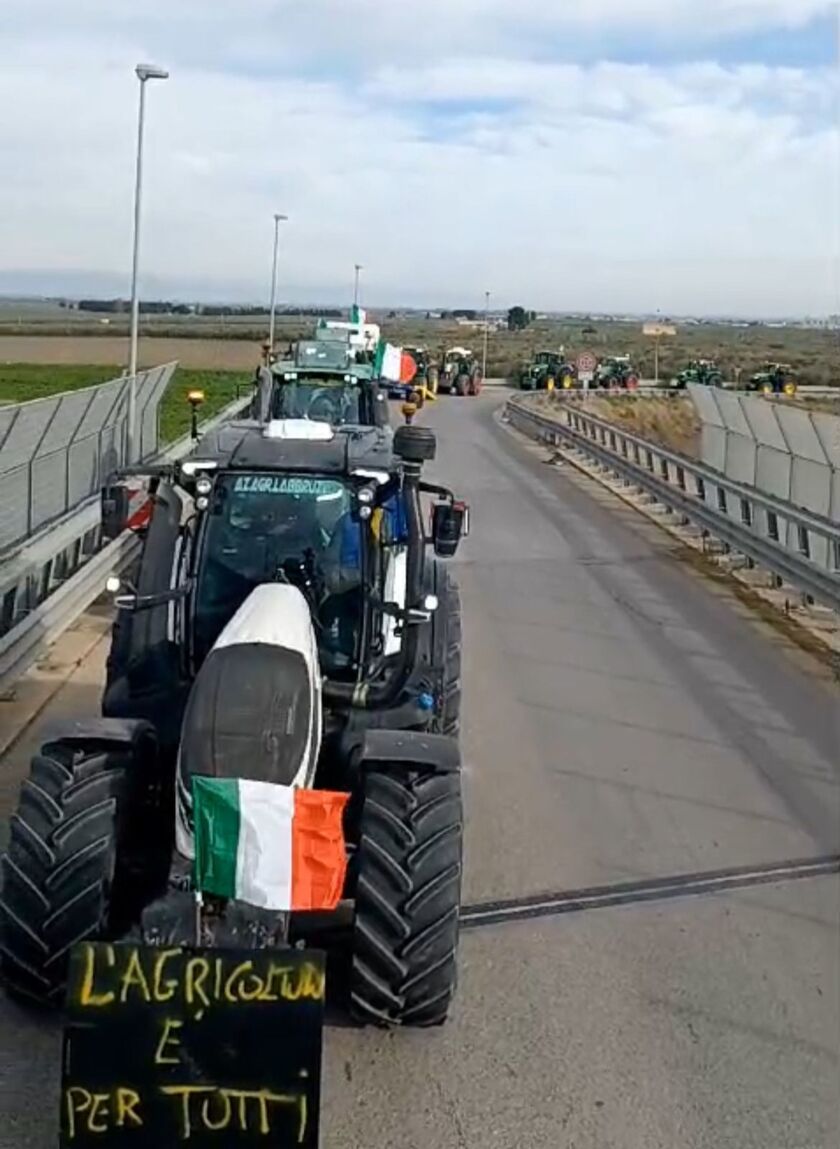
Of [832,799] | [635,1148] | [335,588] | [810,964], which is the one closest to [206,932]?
[635,1148]

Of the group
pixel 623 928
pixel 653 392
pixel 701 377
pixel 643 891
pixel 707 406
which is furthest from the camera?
pixel 701 377

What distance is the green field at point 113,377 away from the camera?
42.4 m

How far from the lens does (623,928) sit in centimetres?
704

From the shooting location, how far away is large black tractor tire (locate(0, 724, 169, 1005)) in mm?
5574

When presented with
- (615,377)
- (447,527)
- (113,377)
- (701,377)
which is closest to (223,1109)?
(447,527)

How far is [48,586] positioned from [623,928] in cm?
829

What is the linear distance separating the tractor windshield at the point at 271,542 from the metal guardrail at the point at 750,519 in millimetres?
7206

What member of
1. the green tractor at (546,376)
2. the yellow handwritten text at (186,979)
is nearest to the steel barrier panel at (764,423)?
the yellow handwritten text at (186,979)

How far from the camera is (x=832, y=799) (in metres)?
9.08

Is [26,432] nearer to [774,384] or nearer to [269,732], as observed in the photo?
[269,732]

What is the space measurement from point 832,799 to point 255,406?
14.4 meters

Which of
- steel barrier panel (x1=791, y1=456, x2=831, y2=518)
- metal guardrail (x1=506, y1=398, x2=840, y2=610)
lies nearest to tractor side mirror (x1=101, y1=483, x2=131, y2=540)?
metal guardrail (x1=506, y1=398, x2=840, y2=610)

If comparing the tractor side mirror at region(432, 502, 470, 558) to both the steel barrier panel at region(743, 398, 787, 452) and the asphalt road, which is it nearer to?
the asphalt road

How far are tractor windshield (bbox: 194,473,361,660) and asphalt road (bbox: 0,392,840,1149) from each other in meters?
1.67
